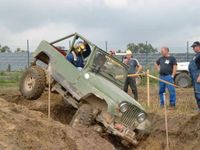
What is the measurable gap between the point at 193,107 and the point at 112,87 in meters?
3.65

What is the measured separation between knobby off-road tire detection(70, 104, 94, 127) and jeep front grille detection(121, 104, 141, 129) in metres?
0.68

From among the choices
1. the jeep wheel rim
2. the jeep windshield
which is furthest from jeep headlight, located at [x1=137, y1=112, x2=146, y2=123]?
the jeep wheel rim

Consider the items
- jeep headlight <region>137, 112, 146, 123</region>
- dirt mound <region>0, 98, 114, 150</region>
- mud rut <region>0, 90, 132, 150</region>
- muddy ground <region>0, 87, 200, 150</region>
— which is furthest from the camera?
mud rut <region>0, 90, 132, 150</region>

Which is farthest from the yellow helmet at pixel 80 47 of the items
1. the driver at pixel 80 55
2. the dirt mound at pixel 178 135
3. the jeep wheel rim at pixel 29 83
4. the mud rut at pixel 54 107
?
the dirt mound at pixel 178 135

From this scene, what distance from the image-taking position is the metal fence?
32.5 m

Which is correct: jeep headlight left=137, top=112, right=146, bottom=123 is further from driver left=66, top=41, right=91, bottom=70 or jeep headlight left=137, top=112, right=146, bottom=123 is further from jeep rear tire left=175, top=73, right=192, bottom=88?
jeep rear tire left=175, top=73, right=192, bottom=88

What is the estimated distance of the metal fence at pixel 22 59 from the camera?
107ft

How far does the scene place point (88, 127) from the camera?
1115 centimetres

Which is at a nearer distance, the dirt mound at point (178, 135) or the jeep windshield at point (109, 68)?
the dirt mound at point (178, 135)

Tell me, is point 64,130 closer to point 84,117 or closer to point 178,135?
point 84,117

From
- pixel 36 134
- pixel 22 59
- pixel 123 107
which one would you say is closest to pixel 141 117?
pixel 123 107

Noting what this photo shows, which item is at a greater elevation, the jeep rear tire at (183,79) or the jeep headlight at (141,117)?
the jeep rear tire at (183,79)

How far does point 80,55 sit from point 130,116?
2223mm

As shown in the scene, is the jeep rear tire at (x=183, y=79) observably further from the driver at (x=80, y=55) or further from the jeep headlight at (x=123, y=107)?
the jeep headlight at (x=123, y=107)
